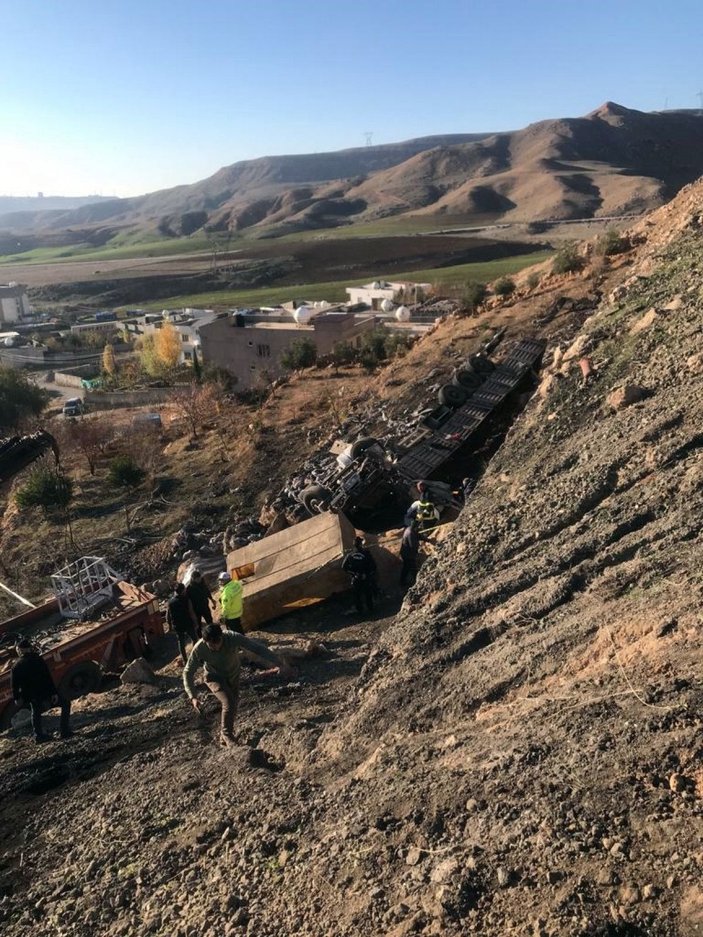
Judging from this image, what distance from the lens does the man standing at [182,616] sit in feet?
31.8

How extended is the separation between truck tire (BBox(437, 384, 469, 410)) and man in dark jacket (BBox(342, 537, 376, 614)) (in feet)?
22.4

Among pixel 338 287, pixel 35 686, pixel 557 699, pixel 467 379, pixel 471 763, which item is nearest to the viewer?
pixel 471 763

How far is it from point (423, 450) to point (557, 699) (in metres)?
10.3

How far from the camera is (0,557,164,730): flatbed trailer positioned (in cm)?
1009

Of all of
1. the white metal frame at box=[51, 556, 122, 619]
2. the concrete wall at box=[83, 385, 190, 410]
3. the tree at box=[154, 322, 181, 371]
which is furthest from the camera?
the tree at box=[154, 322, 181, 371]

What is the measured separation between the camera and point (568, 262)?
25.5 m

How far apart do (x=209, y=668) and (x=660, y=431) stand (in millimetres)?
5116

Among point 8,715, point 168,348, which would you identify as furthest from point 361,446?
point 168,348

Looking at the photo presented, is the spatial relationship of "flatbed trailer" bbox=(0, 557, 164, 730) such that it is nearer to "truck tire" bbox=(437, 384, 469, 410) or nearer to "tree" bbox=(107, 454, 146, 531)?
"truck tire" bbox=(437, 384, 469, 410)

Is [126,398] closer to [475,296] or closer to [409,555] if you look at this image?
[475,296]

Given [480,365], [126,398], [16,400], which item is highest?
[480,365]

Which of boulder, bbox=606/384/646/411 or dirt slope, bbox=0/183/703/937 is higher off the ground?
boulder, bbox=606/384/646/411

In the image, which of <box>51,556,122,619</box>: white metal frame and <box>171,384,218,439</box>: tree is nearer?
<box>51,556,122,619</box>: white metal frame

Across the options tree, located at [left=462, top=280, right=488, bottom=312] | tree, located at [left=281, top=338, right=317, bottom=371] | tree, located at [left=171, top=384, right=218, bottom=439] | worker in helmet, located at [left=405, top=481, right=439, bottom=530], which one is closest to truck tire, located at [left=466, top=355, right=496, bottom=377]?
worker in helmet, located at [left=405, top=481, right=439, bottom=530]
